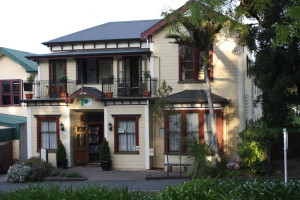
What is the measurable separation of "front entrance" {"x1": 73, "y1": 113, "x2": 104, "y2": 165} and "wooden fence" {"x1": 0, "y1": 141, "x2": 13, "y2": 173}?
3985mm

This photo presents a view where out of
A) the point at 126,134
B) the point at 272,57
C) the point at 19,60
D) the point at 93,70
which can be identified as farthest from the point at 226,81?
the point at 19,60

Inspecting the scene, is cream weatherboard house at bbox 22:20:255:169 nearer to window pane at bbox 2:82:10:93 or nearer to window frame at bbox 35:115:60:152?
window frame at bbox 35:115:60:152

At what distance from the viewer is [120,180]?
18.9 m

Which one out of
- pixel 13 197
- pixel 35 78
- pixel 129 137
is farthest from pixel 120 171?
pixel 13 197

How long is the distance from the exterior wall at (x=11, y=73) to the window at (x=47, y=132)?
4.12 meters

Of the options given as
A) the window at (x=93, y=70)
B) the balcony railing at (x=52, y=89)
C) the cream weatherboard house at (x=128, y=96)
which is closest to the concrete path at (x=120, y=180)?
the cream weatherboard house at (x=128, y=96)

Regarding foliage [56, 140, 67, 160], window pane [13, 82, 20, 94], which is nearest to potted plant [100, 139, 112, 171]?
foliage [56, 140, 67, 160]

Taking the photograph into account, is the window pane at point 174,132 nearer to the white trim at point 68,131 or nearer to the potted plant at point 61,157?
the white trim at point 68,131

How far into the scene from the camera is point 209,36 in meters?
18.0

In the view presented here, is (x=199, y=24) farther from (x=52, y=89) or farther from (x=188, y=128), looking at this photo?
(x=52, y=89)

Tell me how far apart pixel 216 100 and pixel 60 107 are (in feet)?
28.2

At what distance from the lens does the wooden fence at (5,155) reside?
76.8ft

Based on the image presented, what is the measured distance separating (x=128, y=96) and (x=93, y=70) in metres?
3.07

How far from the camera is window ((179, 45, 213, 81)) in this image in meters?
21.5
